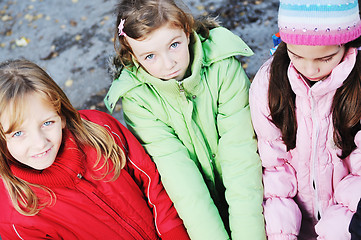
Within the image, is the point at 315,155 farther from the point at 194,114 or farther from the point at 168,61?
the point at 168,61

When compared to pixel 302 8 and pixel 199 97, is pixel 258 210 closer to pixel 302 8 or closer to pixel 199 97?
pixel 199 97

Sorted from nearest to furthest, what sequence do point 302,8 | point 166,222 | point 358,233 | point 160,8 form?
point 302,8, point 358,233, point 160,8, point 166,222

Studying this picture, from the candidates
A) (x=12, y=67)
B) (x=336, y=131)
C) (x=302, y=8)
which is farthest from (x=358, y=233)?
(x=12, y=67)

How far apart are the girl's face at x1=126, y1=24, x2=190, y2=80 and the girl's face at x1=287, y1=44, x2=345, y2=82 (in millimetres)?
608

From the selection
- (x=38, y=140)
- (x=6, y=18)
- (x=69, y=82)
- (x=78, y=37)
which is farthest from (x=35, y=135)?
(x=6, y=18)

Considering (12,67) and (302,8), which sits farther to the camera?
(12,67)

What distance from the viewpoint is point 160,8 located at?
215 centimetres

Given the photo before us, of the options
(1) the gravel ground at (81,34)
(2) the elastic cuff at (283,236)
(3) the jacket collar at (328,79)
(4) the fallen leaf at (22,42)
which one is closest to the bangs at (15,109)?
(3) the jacket collar at (328,79)

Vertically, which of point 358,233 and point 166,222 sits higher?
point 358,233

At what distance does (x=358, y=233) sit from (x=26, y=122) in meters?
1.56

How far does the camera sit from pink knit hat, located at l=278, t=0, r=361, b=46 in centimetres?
166

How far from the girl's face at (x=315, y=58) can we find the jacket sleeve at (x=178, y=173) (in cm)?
84

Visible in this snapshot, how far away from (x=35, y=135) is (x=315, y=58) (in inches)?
51.6

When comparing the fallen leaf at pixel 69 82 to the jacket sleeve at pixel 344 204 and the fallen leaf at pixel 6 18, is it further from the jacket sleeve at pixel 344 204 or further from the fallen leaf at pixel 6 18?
the jacket sleeve at pixel 344 204
